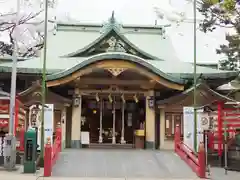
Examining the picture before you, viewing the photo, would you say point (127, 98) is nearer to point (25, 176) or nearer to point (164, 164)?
point (164, 164)

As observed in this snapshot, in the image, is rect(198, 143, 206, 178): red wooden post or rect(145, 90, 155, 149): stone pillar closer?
rect(198, 143, 206, 178): red wooden post

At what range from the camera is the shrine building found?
20.9 metres

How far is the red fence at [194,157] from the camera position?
47.6 ft

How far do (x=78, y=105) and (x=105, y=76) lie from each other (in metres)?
2.22

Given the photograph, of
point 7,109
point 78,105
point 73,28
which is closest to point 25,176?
point 7,109

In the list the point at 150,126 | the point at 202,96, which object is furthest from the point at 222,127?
the point at 150,126

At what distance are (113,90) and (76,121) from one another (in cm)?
272

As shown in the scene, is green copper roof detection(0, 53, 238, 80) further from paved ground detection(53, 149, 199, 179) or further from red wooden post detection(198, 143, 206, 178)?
red wooden post detection(198, 143, 206, 178)

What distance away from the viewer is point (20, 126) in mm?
18016

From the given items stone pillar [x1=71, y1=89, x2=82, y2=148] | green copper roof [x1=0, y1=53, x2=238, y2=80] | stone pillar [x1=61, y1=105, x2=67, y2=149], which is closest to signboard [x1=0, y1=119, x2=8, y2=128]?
stone pillar [x1=61, y1=105, x2=67, y2=149]

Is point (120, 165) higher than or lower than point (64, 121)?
lower

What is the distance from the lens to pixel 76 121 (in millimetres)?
22188

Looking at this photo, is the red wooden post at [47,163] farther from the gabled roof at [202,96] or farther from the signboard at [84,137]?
the gabled roof at [202,96]

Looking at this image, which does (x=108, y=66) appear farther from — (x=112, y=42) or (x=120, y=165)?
(x=120, y=165)
